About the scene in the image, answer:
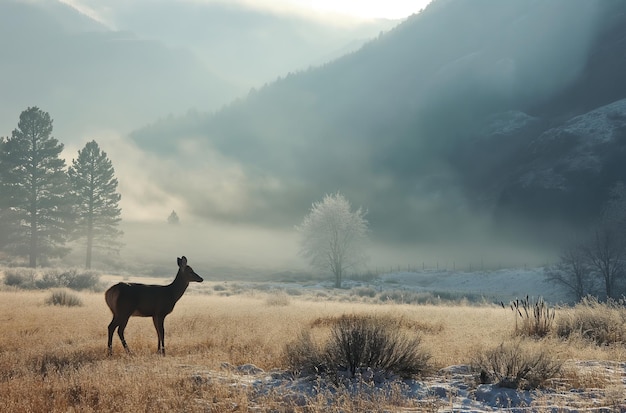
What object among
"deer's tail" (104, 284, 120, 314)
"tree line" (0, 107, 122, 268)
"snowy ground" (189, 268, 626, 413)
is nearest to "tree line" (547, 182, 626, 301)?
"snowy ground" (189, 268, 626, 413)

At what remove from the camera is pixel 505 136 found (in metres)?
158

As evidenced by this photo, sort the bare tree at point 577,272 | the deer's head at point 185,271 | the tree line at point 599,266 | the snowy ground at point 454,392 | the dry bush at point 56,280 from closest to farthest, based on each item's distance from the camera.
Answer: the snowy ground at point 454,392
the deer's head at point 185,271
the dry bush at point 56,280
the tree line at point 599,266
the bare tree at point 577,272

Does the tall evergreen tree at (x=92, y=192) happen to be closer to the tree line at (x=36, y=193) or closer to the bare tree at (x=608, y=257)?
the tree line at (x=36, y=193)

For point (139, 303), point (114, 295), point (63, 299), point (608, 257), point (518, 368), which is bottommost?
point (518, 368)

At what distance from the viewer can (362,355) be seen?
8328 millimetres

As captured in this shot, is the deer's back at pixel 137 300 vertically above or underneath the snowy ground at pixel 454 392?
above

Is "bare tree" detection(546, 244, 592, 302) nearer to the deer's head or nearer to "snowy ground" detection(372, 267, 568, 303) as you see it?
"snowy ground" detection(372, 267, 568, 303)

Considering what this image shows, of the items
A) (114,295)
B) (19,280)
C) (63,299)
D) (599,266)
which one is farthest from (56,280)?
(599,266)

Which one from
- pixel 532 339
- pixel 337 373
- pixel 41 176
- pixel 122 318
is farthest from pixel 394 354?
pixel 41 176

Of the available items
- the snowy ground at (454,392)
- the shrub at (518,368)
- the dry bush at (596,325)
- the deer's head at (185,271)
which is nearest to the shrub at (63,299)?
the deer's head at (185,271)

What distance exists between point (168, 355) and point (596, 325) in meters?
10.0

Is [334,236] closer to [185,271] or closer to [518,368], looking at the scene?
[185,271]

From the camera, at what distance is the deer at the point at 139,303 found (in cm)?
1053

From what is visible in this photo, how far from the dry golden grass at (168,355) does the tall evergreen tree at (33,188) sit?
134 feet
